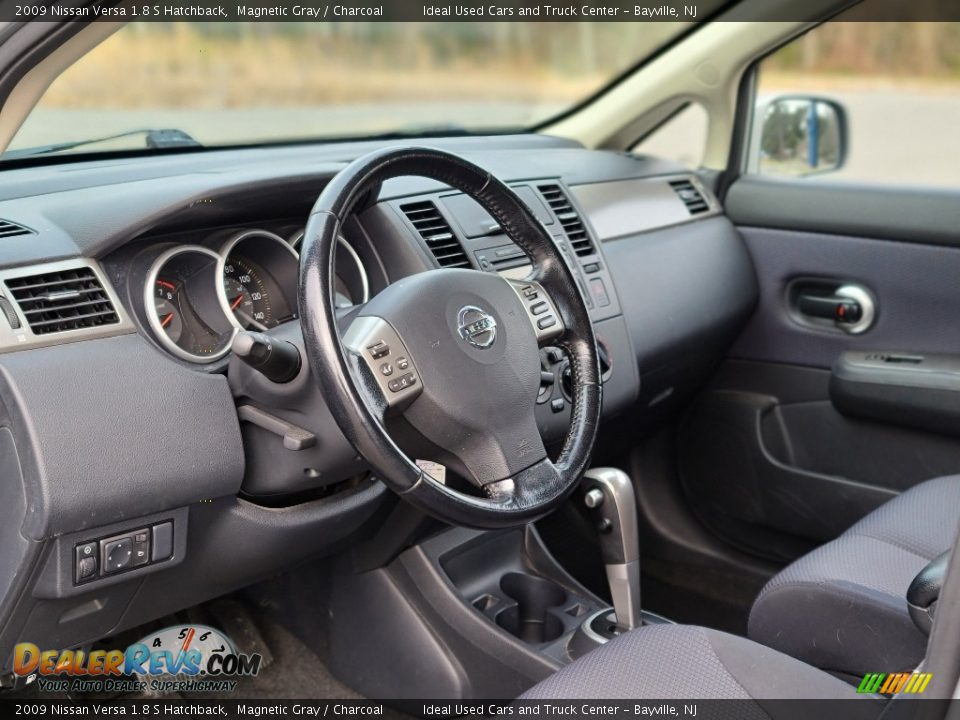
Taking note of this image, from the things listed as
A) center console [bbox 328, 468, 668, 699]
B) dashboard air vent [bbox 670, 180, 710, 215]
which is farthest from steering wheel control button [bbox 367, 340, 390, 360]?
dashboard air vent [bbox 670, 180, 710, 215]

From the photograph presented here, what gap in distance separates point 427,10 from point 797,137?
1068 mm

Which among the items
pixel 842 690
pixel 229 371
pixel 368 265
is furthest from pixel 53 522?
pixel 842 690

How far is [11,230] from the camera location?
5.19 feet

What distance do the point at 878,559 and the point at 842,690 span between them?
1.82 ft

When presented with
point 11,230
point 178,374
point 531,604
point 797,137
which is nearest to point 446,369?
point 178,374

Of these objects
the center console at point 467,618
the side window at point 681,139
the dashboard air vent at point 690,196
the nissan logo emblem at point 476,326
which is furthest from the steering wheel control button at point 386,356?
the side window at point 681,139

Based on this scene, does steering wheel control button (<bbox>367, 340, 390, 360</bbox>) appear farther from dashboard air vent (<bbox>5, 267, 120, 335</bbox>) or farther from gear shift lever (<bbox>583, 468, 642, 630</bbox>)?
gear shift lever (<bbox>583, 468, 642, 630</bbox>)

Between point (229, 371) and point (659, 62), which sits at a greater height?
point (659, 62)

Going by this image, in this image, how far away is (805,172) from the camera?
2855 mm

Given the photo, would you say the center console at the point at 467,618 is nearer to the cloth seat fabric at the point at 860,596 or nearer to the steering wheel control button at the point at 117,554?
the cloth seat fabric at the point at 860,596

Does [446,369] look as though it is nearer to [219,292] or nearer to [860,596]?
[219,292]

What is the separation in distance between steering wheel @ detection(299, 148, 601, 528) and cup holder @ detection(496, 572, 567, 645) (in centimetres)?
67

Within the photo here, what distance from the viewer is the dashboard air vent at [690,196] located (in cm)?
276

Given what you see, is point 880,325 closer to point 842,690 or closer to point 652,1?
point 652,1
